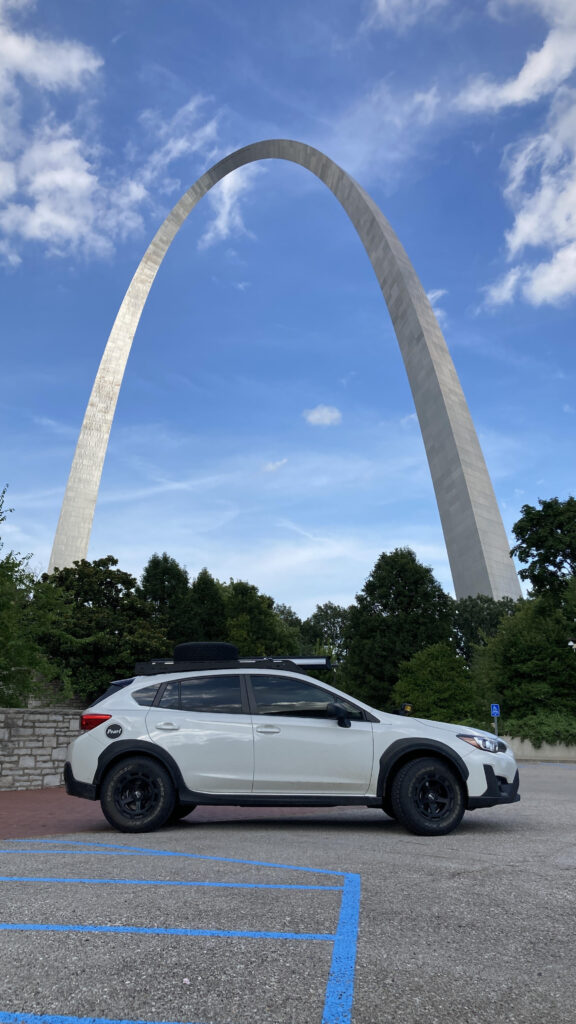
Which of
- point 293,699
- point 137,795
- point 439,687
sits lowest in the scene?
point 137,795

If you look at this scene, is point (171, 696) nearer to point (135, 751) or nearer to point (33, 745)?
point (135, 751)

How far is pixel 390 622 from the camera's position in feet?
152

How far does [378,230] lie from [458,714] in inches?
1027

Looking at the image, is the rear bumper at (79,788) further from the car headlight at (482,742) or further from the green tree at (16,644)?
the green tree at (16,644)

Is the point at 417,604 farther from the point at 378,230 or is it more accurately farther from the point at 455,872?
the point at 455,872

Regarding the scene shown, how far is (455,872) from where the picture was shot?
5.28m

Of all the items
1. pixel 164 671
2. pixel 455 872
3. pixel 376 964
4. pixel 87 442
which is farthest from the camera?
pixel 87 442

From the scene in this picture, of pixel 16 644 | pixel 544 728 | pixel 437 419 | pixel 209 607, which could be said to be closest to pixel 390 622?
pixel 437 419

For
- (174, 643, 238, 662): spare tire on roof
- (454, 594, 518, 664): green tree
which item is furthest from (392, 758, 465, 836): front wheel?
(454, 594, 518, 664): green tree

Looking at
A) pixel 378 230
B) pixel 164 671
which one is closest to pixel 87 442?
pixel 378 230

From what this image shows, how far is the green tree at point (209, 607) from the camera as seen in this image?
6438 cm

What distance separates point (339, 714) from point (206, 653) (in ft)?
5.31

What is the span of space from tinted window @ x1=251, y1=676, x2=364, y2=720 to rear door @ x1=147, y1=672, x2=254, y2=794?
18 cm

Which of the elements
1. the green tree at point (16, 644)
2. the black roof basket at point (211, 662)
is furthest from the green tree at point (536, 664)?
the black roof basket at point (211, 662)
